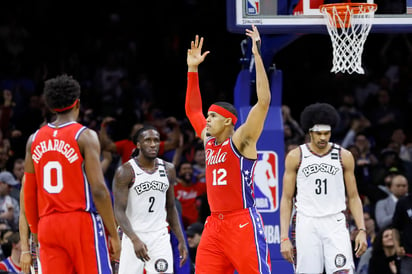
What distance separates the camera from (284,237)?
361 inches

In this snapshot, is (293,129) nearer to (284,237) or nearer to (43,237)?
(284,237)

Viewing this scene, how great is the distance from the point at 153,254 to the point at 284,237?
1.51 metres

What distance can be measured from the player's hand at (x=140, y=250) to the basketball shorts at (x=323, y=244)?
1617mm

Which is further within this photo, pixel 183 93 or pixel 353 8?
pixel 183 93

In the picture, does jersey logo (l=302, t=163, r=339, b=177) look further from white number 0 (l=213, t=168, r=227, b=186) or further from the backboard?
the backboard

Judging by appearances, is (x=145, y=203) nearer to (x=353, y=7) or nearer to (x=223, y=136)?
(x=223, y=136)

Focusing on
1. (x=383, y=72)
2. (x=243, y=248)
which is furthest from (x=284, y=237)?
(x=383, y=72)

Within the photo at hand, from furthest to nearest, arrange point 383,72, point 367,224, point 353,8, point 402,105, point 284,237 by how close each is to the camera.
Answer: point 383,72 → point 402,105 → point 367,224 → point 353,8 → point 284,237

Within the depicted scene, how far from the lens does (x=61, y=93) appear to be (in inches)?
274

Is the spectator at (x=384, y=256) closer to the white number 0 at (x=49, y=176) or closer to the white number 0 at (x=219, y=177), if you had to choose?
the white number 0 at (x=219, y=177)

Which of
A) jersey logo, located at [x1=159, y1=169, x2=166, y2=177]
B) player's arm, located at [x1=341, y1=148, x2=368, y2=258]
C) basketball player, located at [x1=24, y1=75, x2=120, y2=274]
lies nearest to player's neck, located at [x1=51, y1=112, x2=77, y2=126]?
basketball player, located at [x1=24, y1=75, x2=120, y2=274]

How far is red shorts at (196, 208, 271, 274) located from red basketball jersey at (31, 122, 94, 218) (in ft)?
4.90

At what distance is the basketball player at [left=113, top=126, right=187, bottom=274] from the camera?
9.65 meters

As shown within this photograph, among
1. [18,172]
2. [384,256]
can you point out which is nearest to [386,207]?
[384,256]
